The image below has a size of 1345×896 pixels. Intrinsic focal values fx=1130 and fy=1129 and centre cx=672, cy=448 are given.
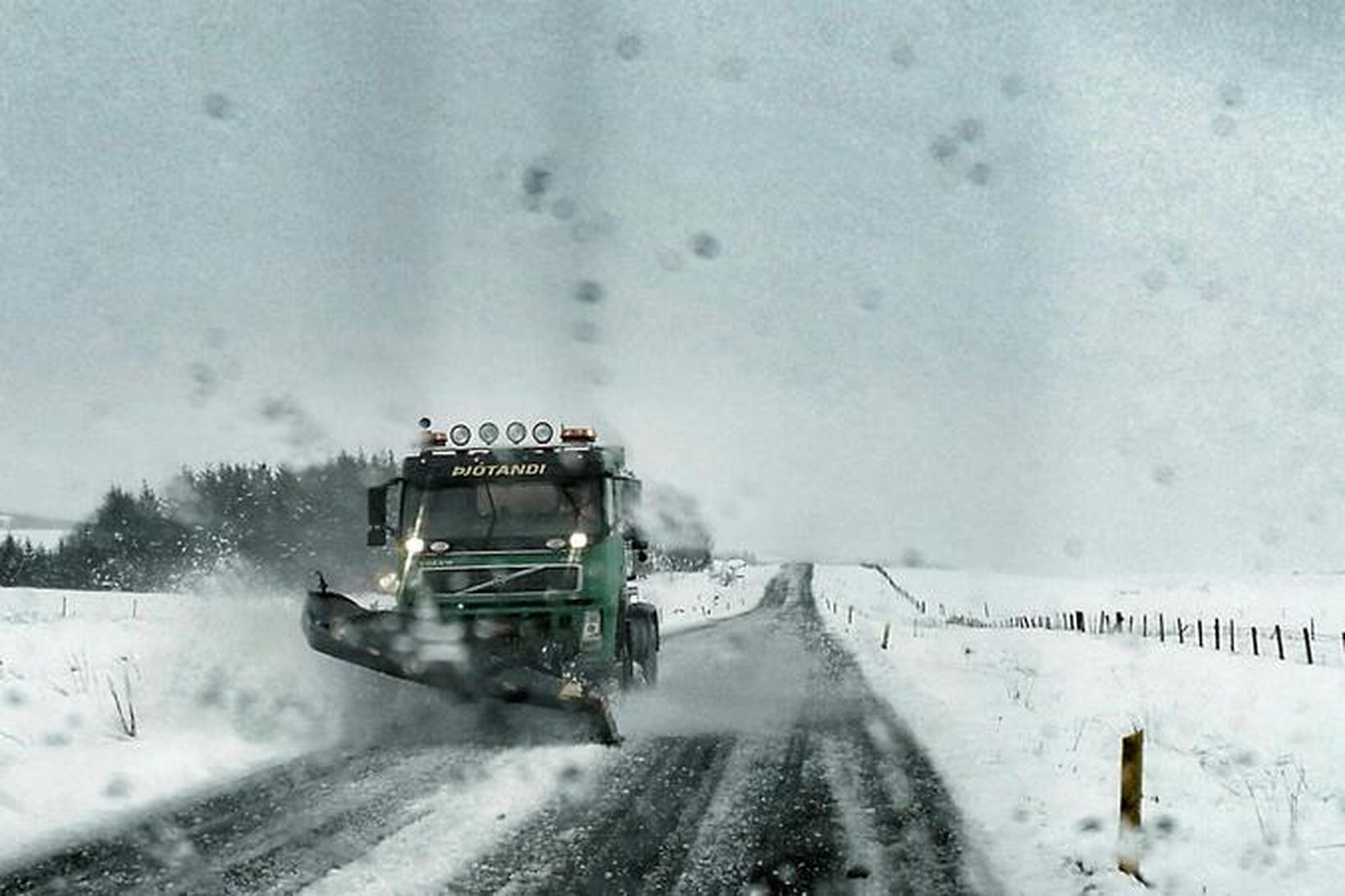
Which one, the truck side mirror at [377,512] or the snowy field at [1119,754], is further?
the truck side mirror at [377,512]

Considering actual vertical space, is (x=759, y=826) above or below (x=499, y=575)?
below

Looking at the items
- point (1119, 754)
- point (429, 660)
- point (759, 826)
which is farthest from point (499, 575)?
point (1119, 754)

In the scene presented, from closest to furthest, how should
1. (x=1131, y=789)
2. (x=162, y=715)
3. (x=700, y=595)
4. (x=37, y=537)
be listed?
(x=1131, y=789), (x=162, y=715), (x=700, y=595), (x=37, y=537)

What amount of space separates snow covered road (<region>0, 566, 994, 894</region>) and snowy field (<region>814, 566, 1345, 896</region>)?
1.68 ft

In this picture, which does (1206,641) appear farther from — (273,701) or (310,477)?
(310,477)

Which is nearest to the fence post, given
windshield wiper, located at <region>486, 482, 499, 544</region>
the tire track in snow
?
the tire track in snow

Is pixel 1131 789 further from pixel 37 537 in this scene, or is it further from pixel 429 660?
pixel 37 537

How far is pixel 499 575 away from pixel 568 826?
4059mm

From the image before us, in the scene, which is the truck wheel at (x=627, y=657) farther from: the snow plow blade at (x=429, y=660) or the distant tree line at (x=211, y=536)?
the distant tree line at (x=211, y=536)

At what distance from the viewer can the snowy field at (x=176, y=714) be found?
25.8ft

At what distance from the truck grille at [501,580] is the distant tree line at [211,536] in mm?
64098

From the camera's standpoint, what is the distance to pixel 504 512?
11.2m

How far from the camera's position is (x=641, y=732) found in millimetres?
11023

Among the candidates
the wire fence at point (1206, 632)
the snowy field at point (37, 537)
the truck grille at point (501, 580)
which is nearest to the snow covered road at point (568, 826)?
the truck grille at point (501, 580)
